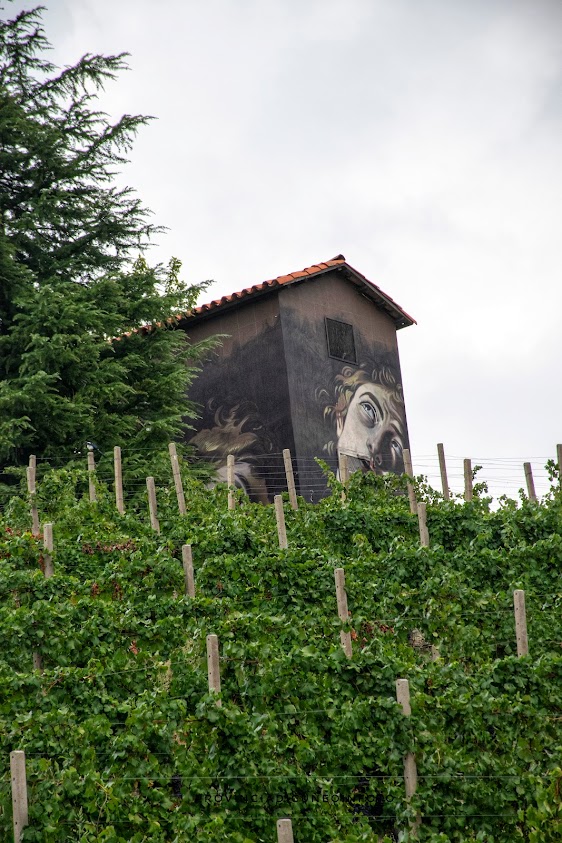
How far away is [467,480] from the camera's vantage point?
1627cm

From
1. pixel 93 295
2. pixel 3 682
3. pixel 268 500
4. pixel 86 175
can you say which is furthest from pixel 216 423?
pixel 3 682

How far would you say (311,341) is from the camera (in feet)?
64.0

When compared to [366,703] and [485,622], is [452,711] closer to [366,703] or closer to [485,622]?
[366,703]

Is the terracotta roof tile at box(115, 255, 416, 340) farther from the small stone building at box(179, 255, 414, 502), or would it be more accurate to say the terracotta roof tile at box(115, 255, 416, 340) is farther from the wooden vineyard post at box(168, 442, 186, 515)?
the wooden vineyard post at box(168, 442, 186, 515)

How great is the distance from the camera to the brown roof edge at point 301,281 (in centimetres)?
1906

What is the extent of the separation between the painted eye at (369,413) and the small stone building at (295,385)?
3 cm

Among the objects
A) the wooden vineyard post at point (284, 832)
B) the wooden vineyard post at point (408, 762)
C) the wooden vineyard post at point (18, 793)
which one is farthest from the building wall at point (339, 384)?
the wooden vineyard post at point (284, 832)

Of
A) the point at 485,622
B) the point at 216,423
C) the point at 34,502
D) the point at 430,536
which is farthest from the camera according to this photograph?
the point at 216,423

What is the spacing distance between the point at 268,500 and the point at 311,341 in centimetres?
331

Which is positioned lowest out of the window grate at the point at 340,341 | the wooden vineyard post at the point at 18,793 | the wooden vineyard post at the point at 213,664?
the wooden vineyard post at the point at 18,793

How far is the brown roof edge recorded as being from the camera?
19.1 meters

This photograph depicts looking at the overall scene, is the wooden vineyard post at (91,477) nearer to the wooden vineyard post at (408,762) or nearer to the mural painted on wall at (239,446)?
the mural painted on wall at (239,446)

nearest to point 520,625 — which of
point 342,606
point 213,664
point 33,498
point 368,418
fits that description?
point 342,606

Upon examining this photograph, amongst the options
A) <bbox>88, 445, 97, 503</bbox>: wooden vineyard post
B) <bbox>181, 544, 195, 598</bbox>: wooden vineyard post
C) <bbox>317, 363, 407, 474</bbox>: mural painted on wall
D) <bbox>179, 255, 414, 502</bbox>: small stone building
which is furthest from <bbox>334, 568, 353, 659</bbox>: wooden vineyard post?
<bbox>317, 363, 407, 474</bbox>: mural painted on wall
